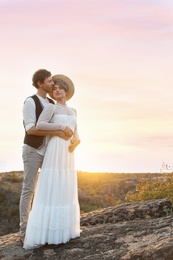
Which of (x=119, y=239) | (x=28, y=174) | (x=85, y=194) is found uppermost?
(x=85, y=194)

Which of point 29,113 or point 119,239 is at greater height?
point 29,113

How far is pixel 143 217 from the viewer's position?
9.46 meters

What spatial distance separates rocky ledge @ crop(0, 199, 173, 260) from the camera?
6973mm

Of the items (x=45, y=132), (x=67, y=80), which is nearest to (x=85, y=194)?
(x=67, y=80)

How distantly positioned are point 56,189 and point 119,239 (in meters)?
1.36

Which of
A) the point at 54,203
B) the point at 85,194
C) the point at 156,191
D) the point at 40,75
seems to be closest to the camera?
the point at 54,203

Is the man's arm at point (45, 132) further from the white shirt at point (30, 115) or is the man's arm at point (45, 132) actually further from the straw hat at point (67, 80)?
the straw hat at point (67, 80)

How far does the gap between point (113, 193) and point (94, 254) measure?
2488cm

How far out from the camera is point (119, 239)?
7965 millimetres

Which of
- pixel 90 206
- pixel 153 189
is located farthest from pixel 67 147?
pixel 90 206

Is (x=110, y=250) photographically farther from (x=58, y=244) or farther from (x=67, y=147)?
(x=67, y=147)

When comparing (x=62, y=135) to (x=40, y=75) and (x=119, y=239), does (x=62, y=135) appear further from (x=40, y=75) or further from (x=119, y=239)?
(x=119, y=239)

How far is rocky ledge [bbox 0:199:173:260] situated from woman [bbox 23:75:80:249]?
8.8 inches

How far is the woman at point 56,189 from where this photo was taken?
811 cm
